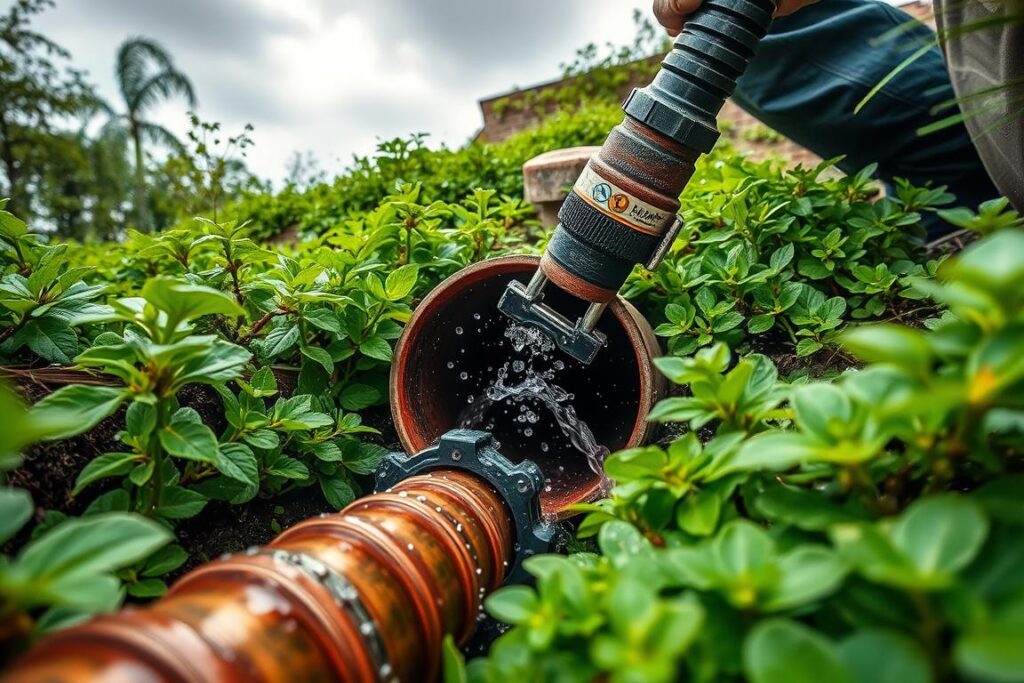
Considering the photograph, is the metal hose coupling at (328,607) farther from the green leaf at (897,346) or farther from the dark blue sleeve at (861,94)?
the dark blue sleeve at (861,94)

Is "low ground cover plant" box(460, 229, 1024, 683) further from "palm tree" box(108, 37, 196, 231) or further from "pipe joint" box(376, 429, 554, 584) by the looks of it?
"palm tree" box(108, 37, 196, 231)

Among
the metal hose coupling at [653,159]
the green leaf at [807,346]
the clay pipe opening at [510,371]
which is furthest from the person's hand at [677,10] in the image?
the green leaf at [807,346]

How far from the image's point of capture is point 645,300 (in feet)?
5.77

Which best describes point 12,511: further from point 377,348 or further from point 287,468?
point 377,348

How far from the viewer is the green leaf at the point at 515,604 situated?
23.3 inches

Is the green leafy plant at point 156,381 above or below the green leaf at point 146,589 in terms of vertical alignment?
above

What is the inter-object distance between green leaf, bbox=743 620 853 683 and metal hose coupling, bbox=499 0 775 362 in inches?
39.2

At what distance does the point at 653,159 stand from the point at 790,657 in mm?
1082

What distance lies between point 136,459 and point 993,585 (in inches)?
42.1

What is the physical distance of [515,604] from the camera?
61cm

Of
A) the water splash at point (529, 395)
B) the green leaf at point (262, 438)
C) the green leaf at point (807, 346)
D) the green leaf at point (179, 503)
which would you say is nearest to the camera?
the green leaf at point (179, 503)

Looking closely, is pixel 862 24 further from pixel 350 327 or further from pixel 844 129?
pixel 350 327

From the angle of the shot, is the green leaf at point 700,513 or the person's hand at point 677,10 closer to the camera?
the green leaf at point 700,513

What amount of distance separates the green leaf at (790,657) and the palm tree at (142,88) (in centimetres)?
2004
